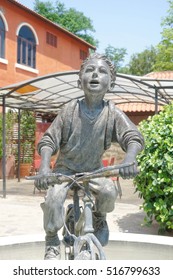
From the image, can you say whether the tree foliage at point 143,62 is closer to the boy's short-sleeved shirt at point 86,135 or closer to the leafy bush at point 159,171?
the leafy bush at point 159,171

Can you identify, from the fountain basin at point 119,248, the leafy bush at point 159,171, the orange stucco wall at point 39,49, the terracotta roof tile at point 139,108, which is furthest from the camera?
the terracotta roof tile at point 139,108

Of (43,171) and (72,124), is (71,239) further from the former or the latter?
(72,124)

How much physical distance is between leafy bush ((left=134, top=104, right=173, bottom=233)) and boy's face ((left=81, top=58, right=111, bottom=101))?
3.05 metres

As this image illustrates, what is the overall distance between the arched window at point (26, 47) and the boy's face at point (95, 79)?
15.1 meters

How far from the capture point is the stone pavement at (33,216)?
23.3ft

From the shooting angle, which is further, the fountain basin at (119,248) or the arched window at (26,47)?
the arched window at (26,47)

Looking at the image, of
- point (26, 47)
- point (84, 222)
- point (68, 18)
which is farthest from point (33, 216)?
point (68, 18)

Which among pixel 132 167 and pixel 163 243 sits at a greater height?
pixel 132 167

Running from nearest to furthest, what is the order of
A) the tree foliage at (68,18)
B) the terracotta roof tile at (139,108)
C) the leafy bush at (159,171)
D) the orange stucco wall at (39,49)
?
the leafy bush at (159,171)
the orange stucco wall at (39,49)
the terracotta roof tile at (139,108)
the tree foliage at (68,18)

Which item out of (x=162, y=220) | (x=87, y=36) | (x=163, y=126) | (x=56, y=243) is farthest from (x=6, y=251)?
(x=87, y=36)

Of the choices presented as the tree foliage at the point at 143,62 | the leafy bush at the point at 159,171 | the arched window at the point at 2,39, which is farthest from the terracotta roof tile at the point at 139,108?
the tree foliage at the point at 143,62

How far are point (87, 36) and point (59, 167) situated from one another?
32.8m
